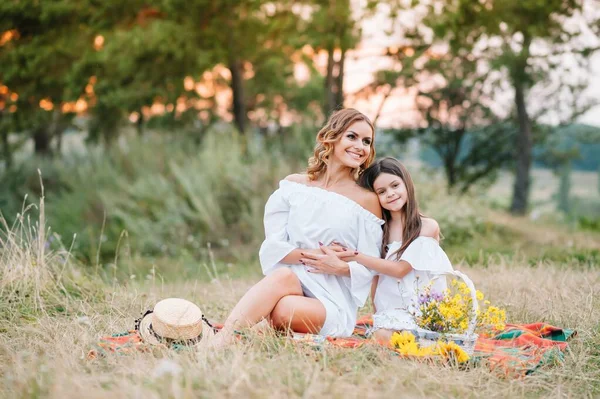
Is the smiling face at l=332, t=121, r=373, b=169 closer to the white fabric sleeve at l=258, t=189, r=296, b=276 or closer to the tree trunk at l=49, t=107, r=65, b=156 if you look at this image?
the white fabric sleeve at l=258, t=189, r=296, b=276

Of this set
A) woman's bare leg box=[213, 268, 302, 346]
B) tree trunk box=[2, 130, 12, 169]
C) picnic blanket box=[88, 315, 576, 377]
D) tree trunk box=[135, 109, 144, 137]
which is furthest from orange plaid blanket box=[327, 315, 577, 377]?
tree trunk box=[2, 130, 12, 169]

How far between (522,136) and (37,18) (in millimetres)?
9175

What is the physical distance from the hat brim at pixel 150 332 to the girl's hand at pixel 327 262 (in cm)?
68

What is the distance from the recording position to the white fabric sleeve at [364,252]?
3.75 m

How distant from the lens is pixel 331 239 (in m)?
3.84

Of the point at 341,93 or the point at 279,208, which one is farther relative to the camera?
the point at 341,93

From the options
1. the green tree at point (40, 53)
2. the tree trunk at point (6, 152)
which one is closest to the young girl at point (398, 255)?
the green tree at point (40, 53)

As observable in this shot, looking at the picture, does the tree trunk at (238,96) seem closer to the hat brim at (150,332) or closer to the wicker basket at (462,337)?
the hat brim at (150,332)

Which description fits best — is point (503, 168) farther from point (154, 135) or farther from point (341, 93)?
point (154, 135)

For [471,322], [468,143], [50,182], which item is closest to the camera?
[471,322]

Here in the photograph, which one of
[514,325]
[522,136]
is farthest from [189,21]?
[514,325]

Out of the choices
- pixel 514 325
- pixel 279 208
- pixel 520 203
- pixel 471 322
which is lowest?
pixel 520 203

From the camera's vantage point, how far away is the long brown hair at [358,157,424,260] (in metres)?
3.75

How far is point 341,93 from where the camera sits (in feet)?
38.1
